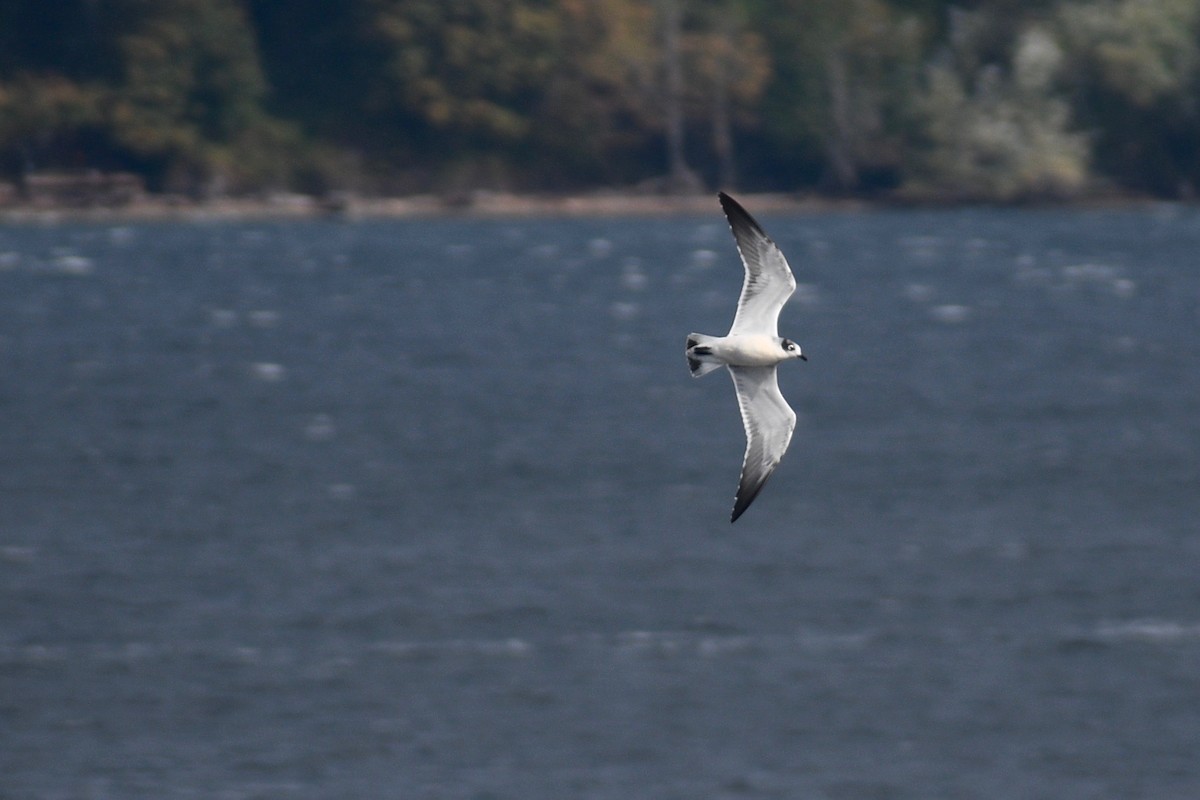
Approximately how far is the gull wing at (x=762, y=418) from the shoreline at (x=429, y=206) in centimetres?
9510

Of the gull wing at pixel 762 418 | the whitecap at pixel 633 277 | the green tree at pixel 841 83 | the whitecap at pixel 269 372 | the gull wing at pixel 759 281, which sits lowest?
the whitecap at pixel 633 277

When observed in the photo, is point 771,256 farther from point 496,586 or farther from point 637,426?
point 637,426

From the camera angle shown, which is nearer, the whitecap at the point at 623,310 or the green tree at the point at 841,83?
the whitecap at the point at 623,310

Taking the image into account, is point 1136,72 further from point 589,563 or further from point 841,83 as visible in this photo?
point 589,563

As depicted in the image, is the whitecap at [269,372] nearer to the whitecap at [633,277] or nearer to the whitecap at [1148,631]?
the whitecap at [633,277]

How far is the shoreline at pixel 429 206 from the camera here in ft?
370

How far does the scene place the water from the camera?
26891 mm

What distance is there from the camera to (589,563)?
1433 inches

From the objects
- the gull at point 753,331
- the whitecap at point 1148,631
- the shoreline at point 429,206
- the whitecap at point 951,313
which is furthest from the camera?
the shoreline at point 429,206

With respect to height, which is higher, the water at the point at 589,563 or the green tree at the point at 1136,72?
the green tree at the point at 1136,72

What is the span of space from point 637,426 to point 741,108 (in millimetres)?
61822

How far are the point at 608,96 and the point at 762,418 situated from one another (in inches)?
3837

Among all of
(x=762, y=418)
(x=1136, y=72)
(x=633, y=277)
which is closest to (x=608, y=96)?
(x=633, y=277)

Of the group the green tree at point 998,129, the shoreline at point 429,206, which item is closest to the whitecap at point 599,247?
the shoreline at point 429,206
